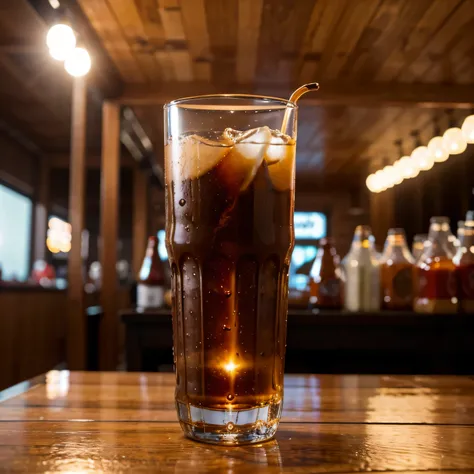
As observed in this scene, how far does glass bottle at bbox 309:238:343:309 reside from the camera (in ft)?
8.91

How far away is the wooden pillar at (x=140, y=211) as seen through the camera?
941 centimetres

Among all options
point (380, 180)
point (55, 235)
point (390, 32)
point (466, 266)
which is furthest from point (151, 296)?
point (55, 235)

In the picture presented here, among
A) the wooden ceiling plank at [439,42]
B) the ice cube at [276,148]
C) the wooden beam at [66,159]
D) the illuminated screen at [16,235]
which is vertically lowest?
the ice cube at [276,148]

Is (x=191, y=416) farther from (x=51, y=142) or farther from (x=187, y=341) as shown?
(x=51, y=142)

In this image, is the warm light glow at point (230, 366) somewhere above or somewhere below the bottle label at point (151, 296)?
below

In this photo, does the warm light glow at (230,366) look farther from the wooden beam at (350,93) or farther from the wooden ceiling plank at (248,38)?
the wooden beam at (350,93)

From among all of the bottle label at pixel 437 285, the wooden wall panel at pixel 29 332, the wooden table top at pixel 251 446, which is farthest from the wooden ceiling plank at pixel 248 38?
the wooden table top at pixel 251 446

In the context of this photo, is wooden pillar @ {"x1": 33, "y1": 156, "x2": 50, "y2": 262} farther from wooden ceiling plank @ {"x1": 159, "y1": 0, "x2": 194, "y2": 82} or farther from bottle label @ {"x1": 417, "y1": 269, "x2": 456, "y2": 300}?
bottle label @ {"x1": 417, "y1": 269, "x2": 456, "y2": 300}

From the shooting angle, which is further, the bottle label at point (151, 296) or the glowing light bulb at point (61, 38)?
the glowing light bulb at point (61, 38)

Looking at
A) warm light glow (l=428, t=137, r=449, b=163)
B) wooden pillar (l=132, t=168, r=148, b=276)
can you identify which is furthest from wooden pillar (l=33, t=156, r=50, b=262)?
warm light glow (l=428, t=137, r=449, b=163)

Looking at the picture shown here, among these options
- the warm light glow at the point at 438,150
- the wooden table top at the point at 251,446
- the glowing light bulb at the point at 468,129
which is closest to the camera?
the wooden table top at the point at 251,446

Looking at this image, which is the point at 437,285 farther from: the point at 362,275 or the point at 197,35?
the point at 197,35

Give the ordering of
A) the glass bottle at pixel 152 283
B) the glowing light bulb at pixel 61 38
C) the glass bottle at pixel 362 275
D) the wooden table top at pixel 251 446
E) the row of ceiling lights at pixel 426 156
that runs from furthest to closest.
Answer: the row of ceiling lights at pixel 426 156
the glowing light bulb at pixel 61 38
the glass bottle at pixel 152 283
the glass bottle at pixel 362 275
the wooden table top at pixel 251 446

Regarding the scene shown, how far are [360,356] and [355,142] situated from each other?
4990mm
